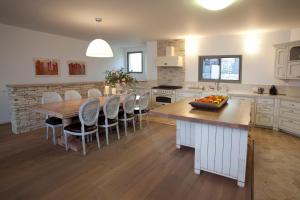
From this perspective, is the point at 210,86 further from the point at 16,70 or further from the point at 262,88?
the point at 16,70

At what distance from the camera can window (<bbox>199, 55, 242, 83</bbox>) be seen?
17.4ft

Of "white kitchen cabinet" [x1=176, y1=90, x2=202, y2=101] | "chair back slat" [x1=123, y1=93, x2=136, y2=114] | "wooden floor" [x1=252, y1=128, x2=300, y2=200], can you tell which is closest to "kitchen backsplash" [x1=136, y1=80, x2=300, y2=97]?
"white kitchen cabinet" [x1=176, y1=90, x2=202, y2=101]

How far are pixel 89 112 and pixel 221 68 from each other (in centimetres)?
408

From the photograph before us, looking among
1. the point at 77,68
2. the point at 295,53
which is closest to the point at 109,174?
the point at 295,53

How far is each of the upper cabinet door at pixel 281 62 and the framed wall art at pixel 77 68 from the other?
18.9ft

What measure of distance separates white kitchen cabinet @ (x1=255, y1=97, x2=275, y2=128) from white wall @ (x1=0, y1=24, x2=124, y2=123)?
554 cm

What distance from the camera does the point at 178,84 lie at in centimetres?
630

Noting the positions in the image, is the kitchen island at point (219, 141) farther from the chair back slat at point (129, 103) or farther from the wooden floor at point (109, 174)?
the chair back slat at point (129, 103)

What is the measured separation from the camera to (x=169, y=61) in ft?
19.5

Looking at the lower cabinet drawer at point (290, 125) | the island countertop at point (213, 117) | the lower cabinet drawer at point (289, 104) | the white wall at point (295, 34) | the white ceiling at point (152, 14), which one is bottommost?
the lower cabinet drawer at point (290, 125)

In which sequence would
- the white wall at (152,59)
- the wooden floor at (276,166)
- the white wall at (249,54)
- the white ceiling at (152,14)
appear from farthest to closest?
1. the white wall at (152,59)
2. the white wall at (249,54)
3. the white ceiling at (152,14)
4. the wooden floor at (276,166)

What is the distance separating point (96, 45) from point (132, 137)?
2.02 metres

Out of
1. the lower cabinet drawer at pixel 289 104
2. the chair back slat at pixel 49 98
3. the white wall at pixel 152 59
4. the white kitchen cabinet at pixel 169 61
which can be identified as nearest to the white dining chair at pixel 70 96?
the chair back slat at pixel 49 98

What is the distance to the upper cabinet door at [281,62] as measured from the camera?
4249 mm
